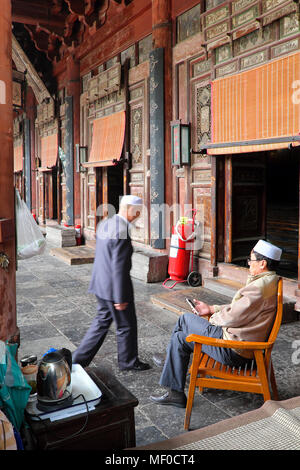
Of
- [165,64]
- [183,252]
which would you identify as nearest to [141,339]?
[183,252]

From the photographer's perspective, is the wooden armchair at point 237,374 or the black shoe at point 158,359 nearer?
the wooden armchair at point 237,374

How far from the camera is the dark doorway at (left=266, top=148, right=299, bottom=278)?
1142 centimetres

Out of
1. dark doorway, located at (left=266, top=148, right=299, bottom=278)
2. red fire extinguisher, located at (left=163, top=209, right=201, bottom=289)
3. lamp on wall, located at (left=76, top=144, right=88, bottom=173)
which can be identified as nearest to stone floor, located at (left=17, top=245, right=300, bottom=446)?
red fire extinguisher, located at (left=163, top=209, right=201, bottom=289)

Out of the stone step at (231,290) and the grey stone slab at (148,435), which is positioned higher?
the stone step at (231,290)

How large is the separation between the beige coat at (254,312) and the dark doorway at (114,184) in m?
7.93

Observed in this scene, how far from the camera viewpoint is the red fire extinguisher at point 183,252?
7035 mm

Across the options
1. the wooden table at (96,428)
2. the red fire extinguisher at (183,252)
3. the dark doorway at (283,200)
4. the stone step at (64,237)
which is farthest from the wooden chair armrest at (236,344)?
the stone step at (64,237)

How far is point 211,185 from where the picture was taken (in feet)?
22.2

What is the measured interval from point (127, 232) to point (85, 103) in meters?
8.57

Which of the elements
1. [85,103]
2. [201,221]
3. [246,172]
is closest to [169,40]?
[246,172]

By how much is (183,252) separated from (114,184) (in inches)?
171

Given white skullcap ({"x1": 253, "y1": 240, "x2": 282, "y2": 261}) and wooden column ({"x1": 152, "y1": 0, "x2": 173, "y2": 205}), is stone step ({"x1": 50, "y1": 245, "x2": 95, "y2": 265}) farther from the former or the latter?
white skullcap ({"x1": 253, "y1": 240, "x2": 282, "y2": 261})

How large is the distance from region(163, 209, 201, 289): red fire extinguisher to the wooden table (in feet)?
16.4

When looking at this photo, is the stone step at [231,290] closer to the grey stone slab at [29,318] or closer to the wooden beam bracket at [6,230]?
the grey stone slab at [29,318]
